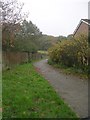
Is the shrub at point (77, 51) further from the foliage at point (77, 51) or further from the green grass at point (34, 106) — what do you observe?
the green grass at point (34, 106)

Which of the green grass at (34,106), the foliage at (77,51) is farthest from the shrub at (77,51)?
the green grass at (34,106)

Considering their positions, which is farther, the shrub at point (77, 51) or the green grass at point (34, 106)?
the shrub at point (77, 51)

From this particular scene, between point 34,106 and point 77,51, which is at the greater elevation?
point 77,51

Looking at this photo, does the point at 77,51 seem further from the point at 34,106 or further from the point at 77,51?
the point at 34,106

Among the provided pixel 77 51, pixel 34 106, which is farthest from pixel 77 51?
pixel 34 106

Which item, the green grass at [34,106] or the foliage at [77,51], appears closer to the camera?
the green grass at [34,106]

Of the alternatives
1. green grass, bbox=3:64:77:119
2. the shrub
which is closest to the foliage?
the shrub

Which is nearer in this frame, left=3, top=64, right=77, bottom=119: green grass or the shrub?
left=3, top=64, right=77, bottom=119: green grass

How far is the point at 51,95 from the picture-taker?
28.2 ft

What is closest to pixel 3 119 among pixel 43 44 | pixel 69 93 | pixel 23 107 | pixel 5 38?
pixel 23 107

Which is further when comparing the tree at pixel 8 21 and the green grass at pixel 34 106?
the tree at pixel 8 21

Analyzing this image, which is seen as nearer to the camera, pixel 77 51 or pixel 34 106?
pixel 34 106

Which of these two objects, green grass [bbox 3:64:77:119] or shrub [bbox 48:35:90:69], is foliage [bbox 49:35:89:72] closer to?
shrub [bbox 48:35:90:69]

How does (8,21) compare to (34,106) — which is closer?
(34,106)
